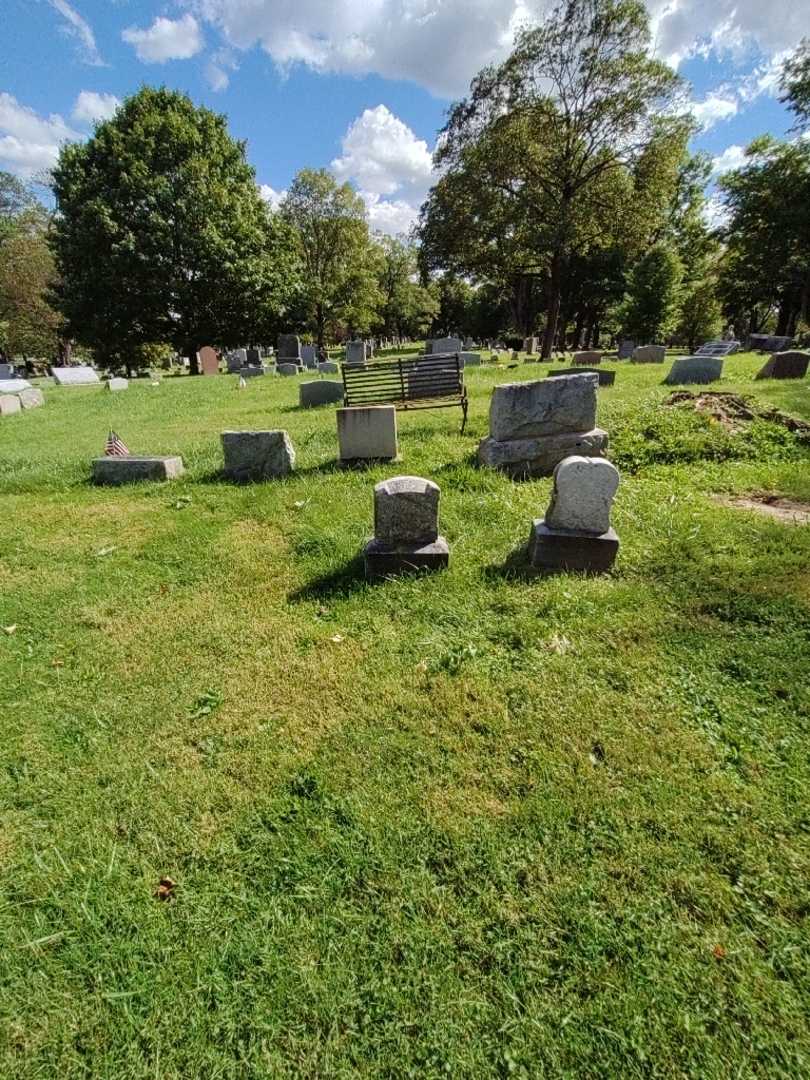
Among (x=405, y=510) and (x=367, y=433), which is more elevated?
(x=367, y=433)

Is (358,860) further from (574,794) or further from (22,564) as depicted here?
(22,564)

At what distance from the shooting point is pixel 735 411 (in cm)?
704

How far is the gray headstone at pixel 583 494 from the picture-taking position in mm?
3461

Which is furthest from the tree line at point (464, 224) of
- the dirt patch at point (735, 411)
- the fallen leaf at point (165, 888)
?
the fallen leaf at point (165, 888)

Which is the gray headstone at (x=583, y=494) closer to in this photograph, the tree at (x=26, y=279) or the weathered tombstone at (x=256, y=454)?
the weathered tombstone at (x=256, y=454)

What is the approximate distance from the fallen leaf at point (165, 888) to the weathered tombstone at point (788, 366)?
49.2 ft

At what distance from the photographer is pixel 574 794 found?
81.9 inches

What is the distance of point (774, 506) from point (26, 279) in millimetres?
46859

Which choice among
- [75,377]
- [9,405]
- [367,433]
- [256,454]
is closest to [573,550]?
[367,433]

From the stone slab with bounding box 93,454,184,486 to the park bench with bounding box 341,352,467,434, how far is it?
9.60ft

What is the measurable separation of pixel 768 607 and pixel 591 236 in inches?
839

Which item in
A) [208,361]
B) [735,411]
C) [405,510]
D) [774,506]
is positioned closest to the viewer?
[405,510]

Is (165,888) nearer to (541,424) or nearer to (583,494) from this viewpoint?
(583,494)

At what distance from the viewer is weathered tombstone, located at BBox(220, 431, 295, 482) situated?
6.08 metres
